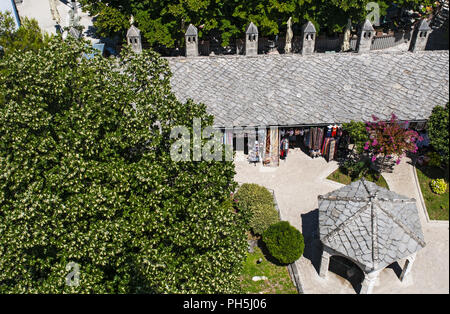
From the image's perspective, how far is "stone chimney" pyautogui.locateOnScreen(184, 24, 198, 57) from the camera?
3481cm

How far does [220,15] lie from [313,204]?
2207cm

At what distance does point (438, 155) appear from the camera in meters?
32.0

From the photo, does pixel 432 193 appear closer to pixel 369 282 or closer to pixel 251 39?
pixel 369 282

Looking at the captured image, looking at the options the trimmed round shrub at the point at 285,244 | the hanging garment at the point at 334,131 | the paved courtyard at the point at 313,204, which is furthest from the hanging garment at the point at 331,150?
the trimmed round shrub at the point at 285,244

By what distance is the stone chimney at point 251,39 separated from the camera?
114ft

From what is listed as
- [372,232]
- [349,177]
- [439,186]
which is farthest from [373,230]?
[349,177]

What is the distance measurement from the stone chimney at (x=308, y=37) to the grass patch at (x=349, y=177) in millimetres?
10391

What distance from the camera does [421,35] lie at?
34.6 meters

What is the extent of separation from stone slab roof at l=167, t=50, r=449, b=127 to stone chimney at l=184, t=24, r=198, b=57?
856 millimetres

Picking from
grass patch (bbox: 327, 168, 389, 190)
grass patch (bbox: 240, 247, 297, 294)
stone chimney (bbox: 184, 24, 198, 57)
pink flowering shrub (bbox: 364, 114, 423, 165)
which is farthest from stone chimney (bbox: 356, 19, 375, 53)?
grass patch (bbox: 240, 247, 297, 294)

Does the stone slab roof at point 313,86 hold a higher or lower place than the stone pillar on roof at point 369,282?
higher

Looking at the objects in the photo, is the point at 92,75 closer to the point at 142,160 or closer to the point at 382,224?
the point at 142,160

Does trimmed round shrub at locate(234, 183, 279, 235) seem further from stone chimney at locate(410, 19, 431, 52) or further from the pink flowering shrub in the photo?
stone chimney at locate(410, 19, 431, 52)

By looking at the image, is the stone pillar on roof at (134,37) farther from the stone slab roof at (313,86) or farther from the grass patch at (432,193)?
the grass patch at (432,193)
